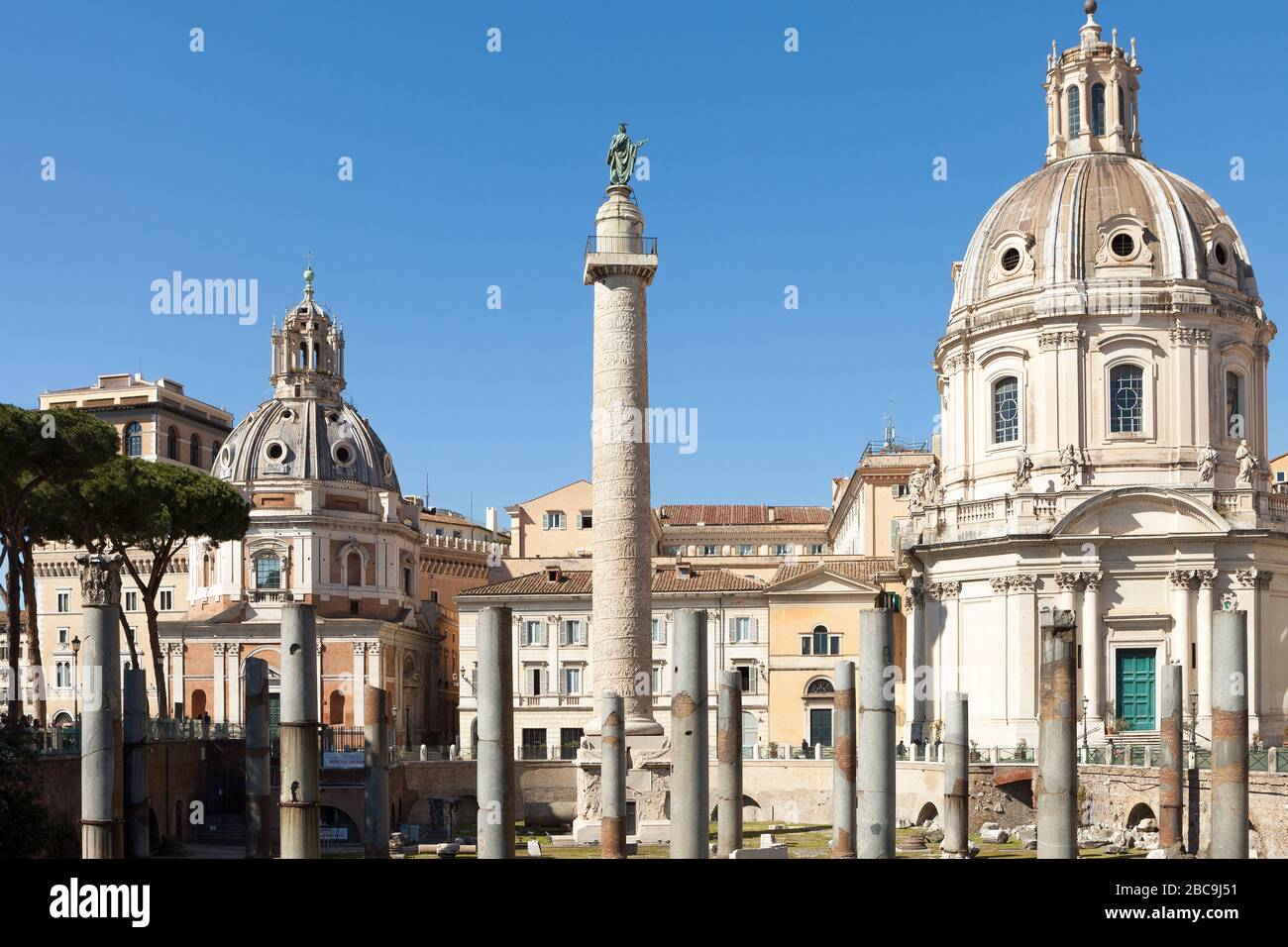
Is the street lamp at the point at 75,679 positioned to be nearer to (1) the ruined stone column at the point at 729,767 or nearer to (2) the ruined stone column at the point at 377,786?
(2) the ruined stone column at the point at 377,786

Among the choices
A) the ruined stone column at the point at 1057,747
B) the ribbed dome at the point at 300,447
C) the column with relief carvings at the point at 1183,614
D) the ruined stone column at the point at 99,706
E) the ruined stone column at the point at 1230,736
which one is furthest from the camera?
the ribbed dome at the point at 300,447

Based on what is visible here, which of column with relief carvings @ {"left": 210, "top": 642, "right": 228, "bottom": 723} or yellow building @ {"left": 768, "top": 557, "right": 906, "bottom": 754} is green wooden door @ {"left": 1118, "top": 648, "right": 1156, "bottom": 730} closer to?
yellow building @ {"left": 768, "top": 557, "right": 906, "bottom": 754}

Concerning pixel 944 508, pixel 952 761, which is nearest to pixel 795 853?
pixel 952 761

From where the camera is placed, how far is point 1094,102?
59562 mm

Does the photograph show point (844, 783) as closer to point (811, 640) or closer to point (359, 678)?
point (811, 640)

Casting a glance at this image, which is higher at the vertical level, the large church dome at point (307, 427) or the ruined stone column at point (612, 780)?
the large church dome at point (307, 427)

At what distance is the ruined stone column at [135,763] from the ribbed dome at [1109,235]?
3223 centimetres

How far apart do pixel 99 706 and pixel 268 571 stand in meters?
52.1

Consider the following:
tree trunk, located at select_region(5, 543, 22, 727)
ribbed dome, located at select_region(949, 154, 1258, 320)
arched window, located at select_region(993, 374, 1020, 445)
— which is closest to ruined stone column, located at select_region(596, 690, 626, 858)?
tree trunk, located at select_region(5, 543, 22, 727)

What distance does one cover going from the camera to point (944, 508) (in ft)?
189

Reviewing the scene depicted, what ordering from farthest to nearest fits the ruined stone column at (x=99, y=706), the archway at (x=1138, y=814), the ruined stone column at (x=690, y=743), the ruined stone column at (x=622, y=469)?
1. the ruined stone column at (x=622, y=469)
2. the archway at (x=1138, y=814)
3. the ruined stone column at (x=690, y=743)
4. the ruined stone column at (x=99, y=706)

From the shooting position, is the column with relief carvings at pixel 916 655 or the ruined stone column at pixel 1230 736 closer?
the ruined stone column at pixel 1230 736

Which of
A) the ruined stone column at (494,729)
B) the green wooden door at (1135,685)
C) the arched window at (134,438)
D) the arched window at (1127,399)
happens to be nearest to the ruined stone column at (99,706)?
the ruined stone column at (494,729)

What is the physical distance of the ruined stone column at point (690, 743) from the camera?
103ft
